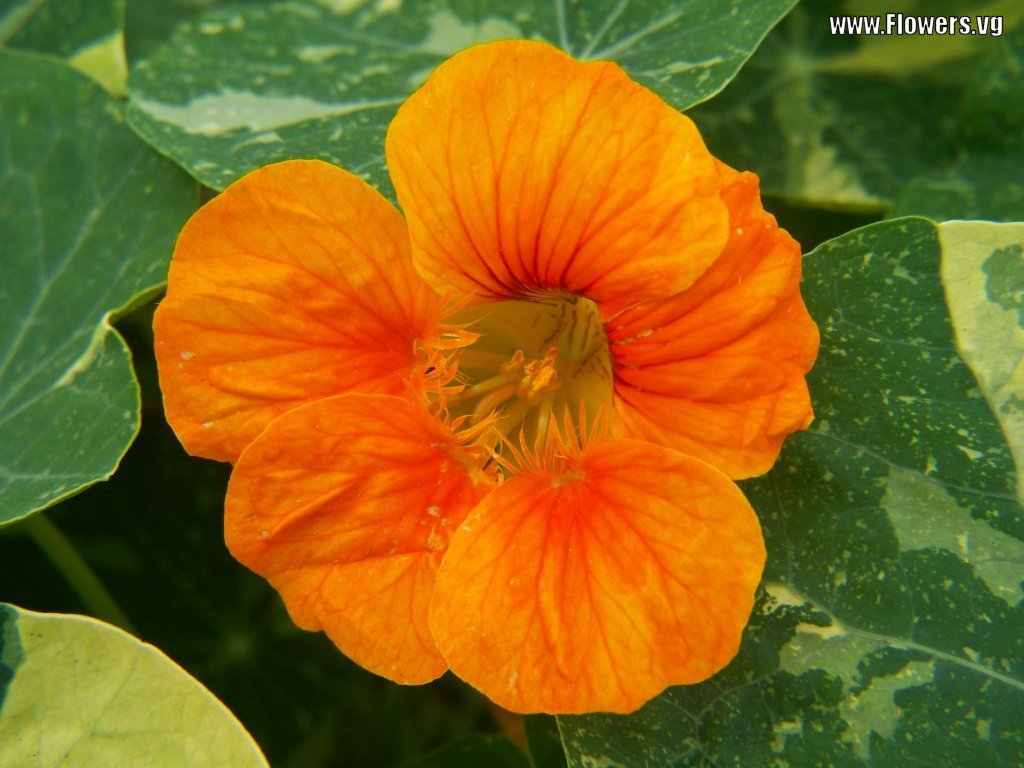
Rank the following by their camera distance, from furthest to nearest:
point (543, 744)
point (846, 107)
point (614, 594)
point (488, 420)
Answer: point (846, 107) → point (543, 744) → point (488, 420) → point (614, 594)

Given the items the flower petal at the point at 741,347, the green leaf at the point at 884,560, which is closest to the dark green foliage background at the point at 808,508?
the green leaf at the point at 884,560

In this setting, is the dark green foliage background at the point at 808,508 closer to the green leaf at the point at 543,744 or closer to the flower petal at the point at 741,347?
the green leaf at the point at 543,744

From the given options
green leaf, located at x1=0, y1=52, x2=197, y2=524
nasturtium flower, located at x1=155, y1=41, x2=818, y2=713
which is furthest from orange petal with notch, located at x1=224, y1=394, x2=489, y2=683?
green leaf, located at x1=0, y1=52, x2=197, y2=524

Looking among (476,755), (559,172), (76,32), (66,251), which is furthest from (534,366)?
(76,32)

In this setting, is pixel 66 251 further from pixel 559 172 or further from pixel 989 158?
pixel 989 158

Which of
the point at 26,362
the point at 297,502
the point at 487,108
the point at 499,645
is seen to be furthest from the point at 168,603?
the point at 487,108

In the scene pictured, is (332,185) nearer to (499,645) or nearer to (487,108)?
(487,108)
